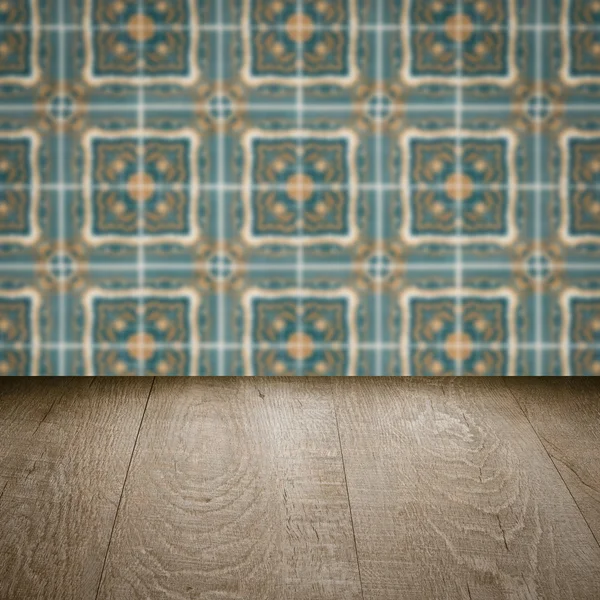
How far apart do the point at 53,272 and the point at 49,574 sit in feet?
2.28

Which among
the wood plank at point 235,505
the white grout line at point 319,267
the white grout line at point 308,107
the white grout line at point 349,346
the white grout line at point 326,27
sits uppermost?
the white grout line at point 326,27

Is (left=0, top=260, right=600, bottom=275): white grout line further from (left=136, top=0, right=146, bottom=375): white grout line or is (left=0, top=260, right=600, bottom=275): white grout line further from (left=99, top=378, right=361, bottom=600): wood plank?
(left=99, top=378, right=361, bottom=600): wood plank

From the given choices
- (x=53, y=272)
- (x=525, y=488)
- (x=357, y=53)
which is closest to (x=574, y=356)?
(x=525, y=488)

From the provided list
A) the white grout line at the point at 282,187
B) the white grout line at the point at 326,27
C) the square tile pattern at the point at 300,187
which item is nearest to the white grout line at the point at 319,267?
the square tile pattern at the point at 300,187

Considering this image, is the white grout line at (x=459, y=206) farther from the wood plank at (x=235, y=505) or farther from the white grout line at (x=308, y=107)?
the wood plank at (x=235, y=505)

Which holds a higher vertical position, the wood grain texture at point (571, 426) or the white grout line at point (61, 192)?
the white grout line at point (61, 192)

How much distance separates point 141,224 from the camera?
4.39ft

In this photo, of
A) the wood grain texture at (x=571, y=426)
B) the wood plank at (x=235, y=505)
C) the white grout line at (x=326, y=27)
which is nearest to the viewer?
the wood plank at (x=235, y=505)

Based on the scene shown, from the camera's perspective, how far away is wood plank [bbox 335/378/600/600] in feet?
2.44

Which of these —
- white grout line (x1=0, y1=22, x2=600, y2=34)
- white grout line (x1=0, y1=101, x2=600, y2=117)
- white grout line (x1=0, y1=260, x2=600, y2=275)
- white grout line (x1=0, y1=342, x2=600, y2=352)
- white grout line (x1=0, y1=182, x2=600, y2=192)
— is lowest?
white grout line (x1=0, y1=342, x2=600, y2=352)

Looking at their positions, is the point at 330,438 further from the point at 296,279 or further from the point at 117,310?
the point at 117,310

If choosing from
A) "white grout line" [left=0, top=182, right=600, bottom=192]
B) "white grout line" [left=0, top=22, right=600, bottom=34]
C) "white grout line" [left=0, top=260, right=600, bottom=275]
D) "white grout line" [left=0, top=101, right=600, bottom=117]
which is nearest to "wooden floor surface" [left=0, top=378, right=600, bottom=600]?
"white grout line" [left=0, top=260, right=600, bottom=275]

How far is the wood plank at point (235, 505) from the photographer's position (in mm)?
743

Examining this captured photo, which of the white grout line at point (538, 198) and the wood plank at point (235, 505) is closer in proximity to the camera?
the wood plank at point (235, 505)
